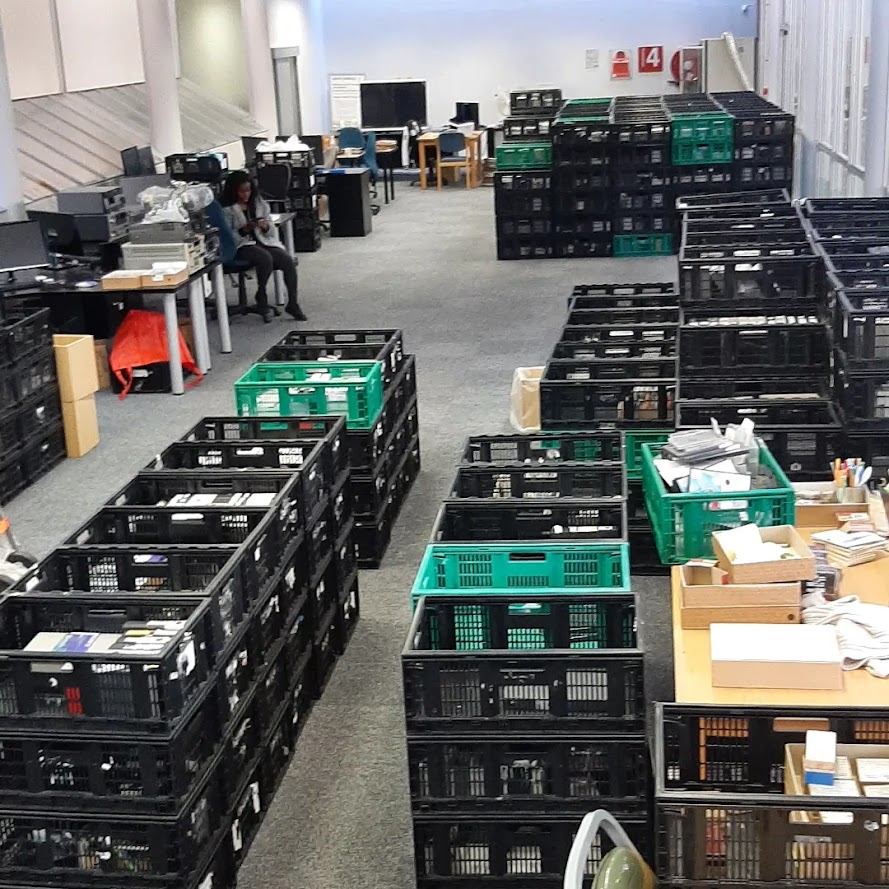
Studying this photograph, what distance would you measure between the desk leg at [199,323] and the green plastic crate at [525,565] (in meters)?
5.62

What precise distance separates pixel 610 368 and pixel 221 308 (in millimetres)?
4636

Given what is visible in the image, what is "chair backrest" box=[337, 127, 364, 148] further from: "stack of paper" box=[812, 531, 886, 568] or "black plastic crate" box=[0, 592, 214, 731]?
"black plastic crate" box=[0, 592, 214, 731]

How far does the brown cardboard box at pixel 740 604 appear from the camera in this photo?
13.1 ft

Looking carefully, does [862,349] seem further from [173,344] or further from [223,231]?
[223,231]

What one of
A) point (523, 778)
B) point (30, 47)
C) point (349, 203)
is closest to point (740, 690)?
point (523, 778)

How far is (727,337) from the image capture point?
6105 mm

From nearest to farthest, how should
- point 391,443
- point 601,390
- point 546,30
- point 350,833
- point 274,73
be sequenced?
point 350,833 → point 601,390 → point 391,443 → point 274,73 → point 546,30

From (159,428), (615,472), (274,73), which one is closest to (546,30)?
(274,73)

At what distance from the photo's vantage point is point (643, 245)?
46.0 feet

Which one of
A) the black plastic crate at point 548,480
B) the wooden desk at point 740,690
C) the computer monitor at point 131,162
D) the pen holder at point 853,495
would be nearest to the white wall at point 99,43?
the computer monitor at point 131,162

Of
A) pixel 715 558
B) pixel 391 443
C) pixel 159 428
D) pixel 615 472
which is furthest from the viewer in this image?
pixel 159 428

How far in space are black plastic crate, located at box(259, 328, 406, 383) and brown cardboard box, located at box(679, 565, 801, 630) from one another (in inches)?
119

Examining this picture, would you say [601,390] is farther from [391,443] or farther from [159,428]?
[159,428]

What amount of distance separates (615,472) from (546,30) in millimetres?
19239
